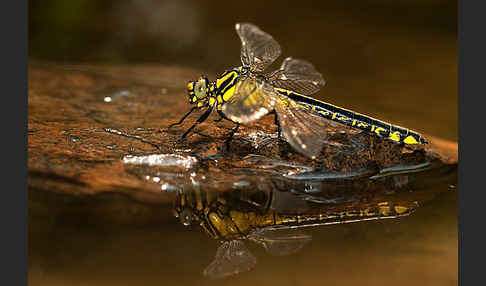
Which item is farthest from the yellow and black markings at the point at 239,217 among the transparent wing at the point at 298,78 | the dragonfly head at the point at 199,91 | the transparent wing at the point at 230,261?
the transparent wing at the point at 298,78

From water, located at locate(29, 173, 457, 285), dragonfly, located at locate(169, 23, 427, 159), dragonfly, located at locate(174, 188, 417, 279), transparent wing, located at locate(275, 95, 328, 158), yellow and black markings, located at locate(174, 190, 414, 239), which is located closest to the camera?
water, located at locate(29, 173, 457, 285)

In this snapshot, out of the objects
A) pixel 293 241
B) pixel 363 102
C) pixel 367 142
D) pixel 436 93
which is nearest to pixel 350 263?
pixel 293 241

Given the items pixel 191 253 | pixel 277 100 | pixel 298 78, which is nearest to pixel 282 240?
pixel 191 253

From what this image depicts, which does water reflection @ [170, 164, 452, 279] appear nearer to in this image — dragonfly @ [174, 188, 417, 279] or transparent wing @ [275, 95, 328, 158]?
dragonfly @ [174, 188, 417, 279]

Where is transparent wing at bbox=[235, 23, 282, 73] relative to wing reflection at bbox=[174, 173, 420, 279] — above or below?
above

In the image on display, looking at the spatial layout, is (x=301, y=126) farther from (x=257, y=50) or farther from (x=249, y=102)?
(x=257, y=50)

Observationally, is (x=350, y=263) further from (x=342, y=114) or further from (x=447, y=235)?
(x=342, y=114)

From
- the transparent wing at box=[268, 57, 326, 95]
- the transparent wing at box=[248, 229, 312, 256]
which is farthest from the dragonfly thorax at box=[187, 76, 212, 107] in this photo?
the transparent wing at box=[248, 229, 312, 256]
